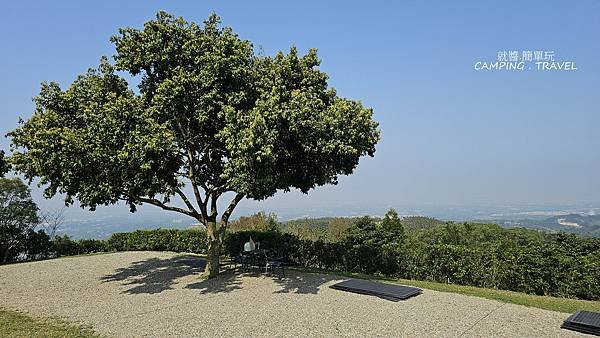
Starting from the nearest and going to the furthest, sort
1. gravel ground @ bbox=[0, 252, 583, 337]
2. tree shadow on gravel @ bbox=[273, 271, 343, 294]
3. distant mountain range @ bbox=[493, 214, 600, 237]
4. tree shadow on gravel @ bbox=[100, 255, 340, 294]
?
1. gravel ground @ bbox=[0, 252, 583, 337]
2. tree shadow on gravel @ bbox=[273, 271, 343, 294]
3. tree shadow on gravel @ bbox=[100, 255, 340, 294]
4. distant mountain range @ bbox=[493, 214, 600, 237]

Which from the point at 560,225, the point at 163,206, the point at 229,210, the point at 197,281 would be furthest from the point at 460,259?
the point at 560,225

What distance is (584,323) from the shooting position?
750 cm

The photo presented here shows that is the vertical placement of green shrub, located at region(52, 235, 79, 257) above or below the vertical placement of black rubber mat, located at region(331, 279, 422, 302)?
above

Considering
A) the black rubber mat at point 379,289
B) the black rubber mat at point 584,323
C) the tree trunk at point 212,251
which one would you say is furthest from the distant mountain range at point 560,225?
the tree trunk at point 212,251

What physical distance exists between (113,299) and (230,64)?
6.74 m

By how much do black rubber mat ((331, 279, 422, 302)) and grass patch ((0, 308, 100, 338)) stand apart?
19.7 ft

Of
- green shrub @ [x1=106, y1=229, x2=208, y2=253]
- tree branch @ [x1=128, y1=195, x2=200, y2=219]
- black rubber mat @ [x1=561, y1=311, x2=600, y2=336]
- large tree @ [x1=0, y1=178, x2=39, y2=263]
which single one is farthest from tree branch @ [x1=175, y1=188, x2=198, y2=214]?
large tree @ [x1=0, y1=178, x2=39, y2=263]

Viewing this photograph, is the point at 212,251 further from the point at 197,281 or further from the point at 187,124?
the point at 187,124

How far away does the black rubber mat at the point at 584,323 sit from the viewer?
7.34 m

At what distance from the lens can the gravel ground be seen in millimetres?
7492

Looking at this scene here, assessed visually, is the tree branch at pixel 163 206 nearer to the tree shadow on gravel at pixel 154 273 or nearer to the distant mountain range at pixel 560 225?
the tree shadow on gravel at pixel 154 273

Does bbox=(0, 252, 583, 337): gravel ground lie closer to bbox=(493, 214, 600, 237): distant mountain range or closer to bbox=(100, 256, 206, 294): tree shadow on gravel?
bbox=(100, 256, 206, 294): tree shadow on gravel

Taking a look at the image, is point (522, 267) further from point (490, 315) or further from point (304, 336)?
point (304, 336)

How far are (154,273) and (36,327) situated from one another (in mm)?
6238
